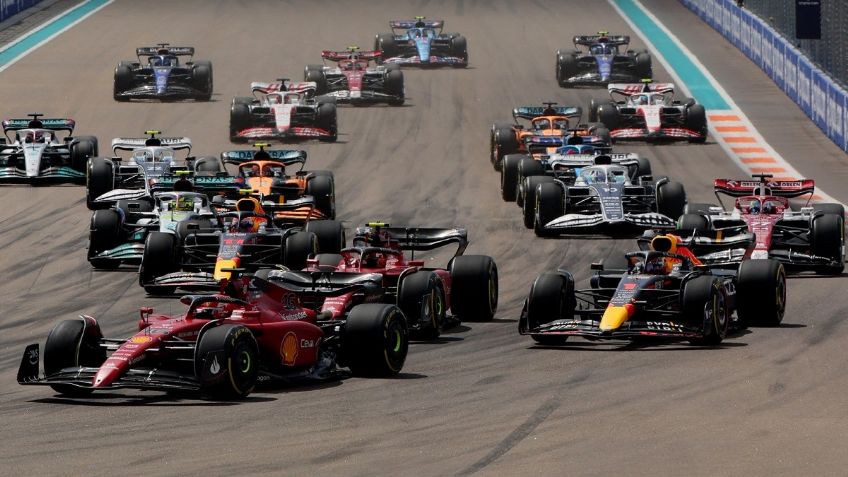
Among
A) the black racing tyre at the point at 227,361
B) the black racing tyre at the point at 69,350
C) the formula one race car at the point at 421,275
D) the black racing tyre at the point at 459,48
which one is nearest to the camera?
the black racing tyre at the point at 227,361

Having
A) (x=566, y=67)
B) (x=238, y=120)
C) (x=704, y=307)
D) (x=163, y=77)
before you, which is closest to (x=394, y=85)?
(x=566, y=67)

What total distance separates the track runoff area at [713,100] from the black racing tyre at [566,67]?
10.7 feet

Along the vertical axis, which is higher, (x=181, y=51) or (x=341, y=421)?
(x=181, y=51)

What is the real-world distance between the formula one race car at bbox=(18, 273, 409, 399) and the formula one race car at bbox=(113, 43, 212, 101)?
31.8m

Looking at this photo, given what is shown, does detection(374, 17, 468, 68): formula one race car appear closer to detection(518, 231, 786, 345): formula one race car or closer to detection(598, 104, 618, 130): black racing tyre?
detection(598, 104, 618, 130): black racing tyre

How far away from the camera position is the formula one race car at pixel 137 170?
37438 mm

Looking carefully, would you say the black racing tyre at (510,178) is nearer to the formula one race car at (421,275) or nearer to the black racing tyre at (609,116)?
the black racing tyre at (609,116)

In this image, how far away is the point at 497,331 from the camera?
26312 mm

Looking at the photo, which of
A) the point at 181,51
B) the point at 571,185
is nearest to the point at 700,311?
the point at 571,185

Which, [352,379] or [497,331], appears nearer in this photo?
[352,379]

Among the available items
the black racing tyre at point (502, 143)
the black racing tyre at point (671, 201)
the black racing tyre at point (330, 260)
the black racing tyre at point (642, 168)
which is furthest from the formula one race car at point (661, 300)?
the black racing tyre at point (502, 143)

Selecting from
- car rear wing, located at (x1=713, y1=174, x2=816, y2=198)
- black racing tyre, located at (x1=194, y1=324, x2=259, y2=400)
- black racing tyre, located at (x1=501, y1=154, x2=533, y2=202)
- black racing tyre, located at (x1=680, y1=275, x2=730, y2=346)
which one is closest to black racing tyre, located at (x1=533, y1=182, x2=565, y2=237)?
car rear wing, located at (x1=713, y1=174, x2=816, y2=198)

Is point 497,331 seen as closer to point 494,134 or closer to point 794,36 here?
point 494,134

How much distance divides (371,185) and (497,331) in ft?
56.9
